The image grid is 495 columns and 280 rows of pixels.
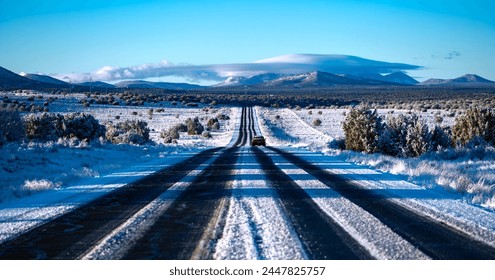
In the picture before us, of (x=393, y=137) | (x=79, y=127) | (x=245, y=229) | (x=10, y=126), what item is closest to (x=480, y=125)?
(x=393, y=137)

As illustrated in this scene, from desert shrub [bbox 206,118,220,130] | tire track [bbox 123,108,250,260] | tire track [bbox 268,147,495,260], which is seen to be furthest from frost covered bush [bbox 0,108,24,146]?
desert shrub [bbox 206,118,220,130]

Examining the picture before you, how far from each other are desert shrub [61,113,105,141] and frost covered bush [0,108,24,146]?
6.45 metres

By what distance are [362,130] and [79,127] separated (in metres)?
20.8

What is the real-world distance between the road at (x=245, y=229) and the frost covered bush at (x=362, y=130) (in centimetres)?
1793

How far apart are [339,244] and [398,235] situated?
1.14 m

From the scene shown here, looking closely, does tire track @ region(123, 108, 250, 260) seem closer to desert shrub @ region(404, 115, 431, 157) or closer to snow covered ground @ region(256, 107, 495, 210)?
snow covered ground @ region(256, 107, 495, 210)

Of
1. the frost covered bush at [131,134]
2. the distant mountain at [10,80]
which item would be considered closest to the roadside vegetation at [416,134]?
the frost covered bush at [131,134]

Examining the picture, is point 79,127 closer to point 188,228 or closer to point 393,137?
point 393,137

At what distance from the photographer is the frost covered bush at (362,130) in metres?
29.5

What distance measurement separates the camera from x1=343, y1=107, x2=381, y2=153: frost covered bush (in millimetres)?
29503

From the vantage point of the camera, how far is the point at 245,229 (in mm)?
Answer: 7637

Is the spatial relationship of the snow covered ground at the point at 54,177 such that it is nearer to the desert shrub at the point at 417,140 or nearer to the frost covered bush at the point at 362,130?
the frost covered bush at the point at 362,130
